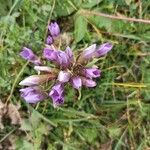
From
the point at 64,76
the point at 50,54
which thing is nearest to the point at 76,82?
the point at 64,76

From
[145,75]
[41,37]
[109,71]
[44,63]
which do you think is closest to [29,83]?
[44,63]

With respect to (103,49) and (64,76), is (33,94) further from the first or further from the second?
(103,49)

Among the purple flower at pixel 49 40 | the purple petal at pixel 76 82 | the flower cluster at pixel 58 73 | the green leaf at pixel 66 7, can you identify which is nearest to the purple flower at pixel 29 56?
the flower cluster at pixel 58 73

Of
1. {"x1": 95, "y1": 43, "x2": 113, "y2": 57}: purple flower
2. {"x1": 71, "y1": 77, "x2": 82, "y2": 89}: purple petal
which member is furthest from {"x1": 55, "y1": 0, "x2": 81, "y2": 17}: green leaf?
{"x1": 71, "y1": 77, "x2": 82, "y2": 89}: purple petal

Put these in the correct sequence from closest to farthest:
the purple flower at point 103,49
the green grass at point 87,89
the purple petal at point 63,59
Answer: the purple petal at point 63,59 < the purple flower at point 103,49 < the green grass at point 87,89

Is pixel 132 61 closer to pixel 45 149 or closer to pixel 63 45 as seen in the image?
pixel 63 45

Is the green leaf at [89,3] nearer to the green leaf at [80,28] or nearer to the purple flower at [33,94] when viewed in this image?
the green leaf at [80,28]

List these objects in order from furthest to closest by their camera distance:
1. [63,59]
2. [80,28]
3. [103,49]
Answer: [80,28] < [103,49] < [63,59]
